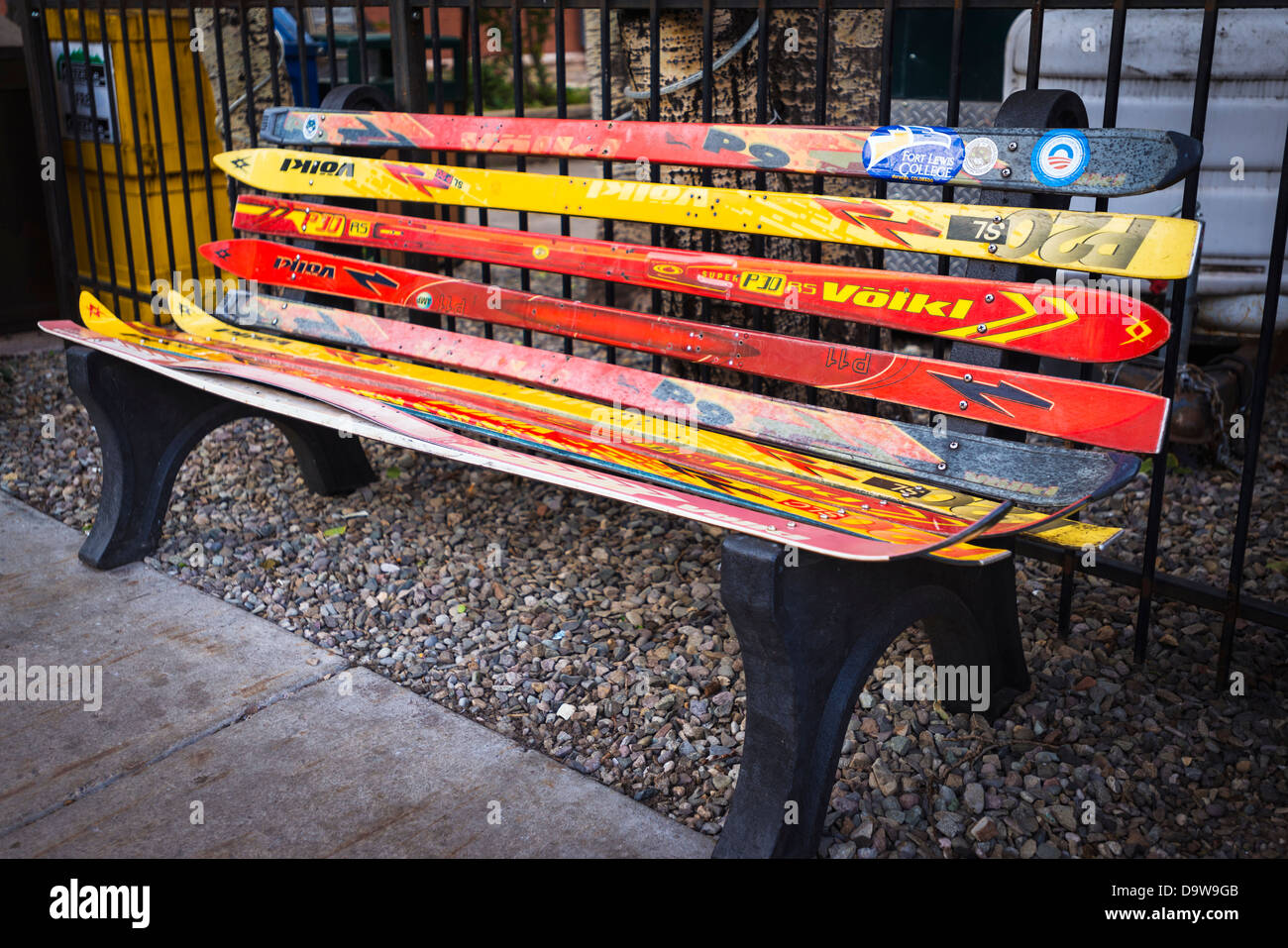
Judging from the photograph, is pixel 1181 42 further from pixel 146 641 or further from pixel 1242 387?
pixel 146 641

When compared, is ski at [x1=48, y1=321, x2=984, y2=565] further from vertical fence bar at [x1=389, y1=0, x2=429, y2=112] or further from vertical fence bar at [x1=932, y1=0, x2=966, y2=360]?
vertical fence bar at [x1=389, y1=0, x2=429, y2=112]

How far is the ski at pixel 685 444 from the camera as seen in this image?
2074 millimetres

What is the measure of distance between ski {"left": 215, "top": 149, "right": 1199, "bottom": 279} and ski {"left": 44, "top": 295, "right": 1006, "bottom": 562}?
48 cm

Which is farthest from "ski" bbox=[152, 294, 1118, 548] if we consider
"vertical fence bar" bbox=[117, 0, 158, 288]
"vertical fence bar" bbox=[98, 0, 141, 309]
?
"vertical fence bar" bbox=[98, 0, 141, 309]

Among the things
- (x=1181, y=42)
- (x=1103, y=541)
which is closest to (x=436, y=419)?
(x=1103, y=541)

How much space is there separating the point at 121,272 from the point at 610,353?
3.30 m

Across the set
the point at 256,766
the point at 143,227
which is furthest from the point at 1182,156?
the point at 143,227

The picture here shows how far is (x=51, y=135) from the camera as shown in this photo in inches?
190

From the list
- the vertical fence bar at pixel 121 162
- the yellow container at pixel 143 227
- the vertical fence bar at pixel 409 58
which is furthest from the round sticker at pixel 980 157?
the yellow container at pixel 143 227

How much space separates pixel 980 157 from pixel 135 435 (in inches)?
91.8

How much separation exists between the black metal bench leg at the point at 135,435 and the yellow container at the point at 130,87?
2.07m

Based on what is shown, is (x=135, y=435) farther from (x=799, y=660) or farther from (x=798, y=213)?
(x=799, y=660)

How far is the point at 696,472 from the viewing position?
2.23 m

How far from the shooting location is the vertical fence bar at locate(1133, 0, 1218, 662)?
211 cm
